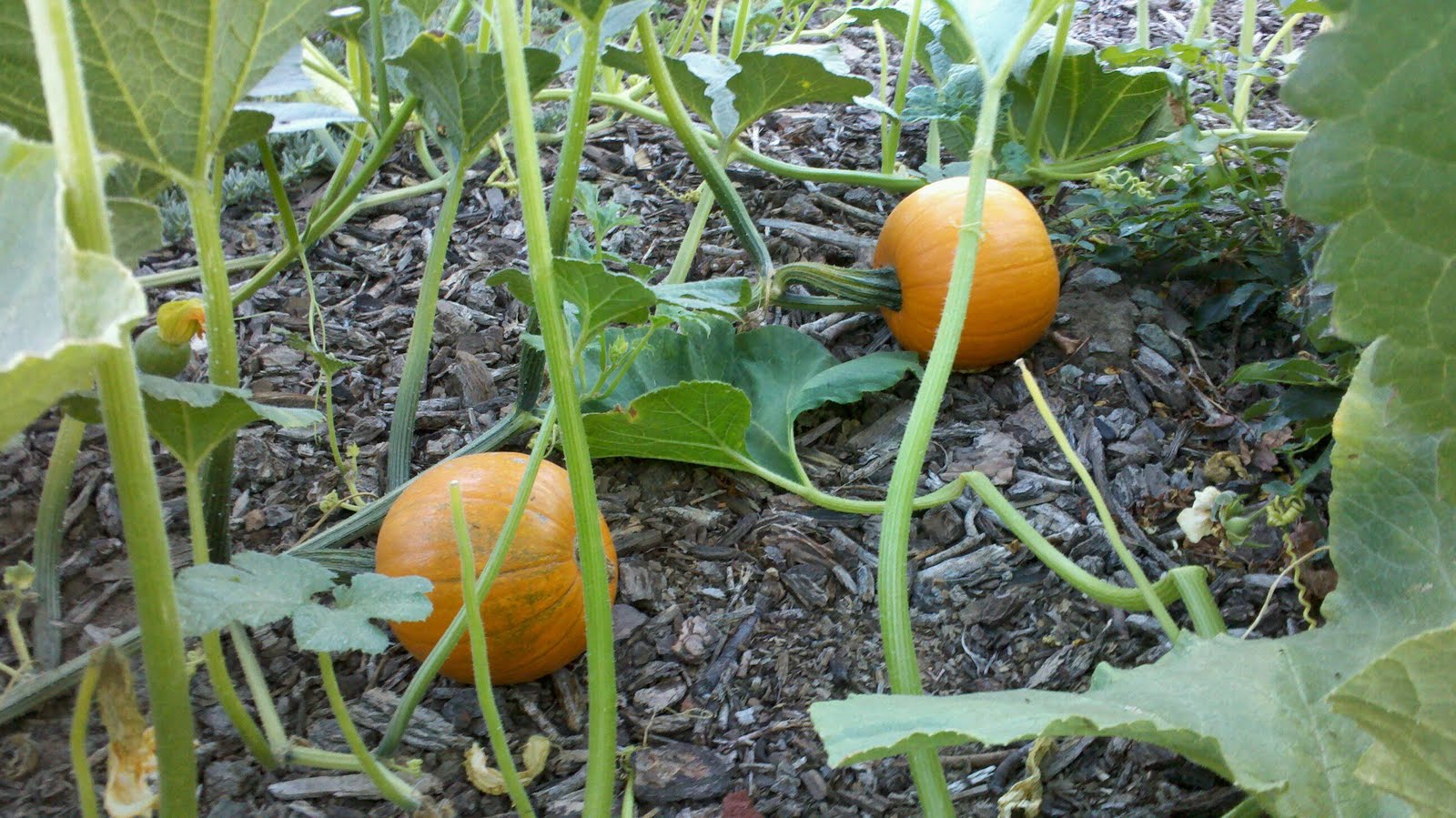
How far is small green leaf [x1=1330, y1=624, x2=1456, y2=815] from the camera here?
0.81m

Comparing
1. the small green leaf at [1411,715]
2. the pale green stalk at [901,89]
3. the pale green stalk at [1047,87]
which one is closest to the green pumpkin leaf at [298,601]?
the small green leaf at [1411,715]

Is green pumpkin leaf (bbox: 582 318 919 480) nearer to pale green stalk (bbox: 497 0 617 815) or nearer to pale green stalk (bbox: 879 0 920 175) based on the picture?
pale green stalk (bbox: 497 0 617 815)

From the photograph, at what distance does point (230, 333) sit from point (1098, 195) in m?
1.60

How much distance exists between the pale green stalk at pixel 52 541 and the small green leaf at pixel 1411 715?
148 cm

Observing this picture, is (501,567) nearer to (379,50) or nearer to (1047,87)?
(379,50)

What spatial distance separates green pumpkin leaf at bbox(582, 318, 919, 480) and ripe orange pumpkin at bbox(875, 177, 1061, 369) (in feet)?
0.32

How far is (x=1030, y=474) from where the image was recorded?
189 centimetres

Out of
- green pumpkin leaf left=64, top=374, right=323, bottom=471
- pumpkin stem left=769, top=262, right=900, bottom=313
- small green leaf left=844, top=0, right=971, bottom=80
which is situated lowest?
pumpkin stem left=769, top=262, right=900, bottom=313

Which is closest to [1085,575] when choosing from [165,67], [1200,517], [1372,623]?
[1200,517]

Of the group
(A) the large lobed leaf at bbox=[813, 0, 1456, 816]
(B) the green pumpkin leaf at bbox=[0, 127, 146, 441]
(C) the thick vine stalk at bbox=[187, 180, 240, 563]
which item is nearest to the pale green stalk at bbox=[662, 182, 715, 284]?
(C) the thick vine stalk at bbox=[187, 180, 240, 563]

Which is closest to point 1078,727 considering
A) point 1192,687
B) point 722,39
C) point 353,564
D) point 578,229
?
point 1192,687

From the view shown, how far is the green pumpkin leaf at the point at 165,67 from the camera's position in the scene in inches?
44.5

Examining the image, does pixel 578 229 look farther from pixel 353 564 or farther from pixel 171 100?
pixel 171 100

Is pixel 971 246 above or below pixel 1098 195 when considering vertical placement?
above
